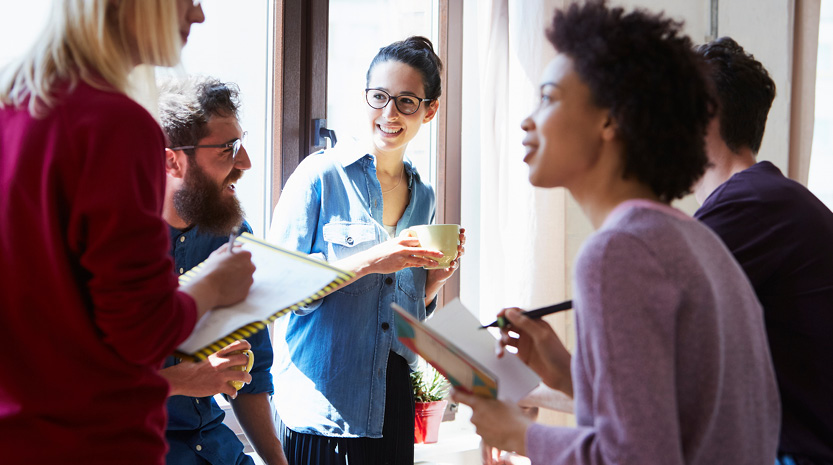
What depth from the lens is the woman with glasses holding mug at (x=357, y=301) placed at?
1.73m

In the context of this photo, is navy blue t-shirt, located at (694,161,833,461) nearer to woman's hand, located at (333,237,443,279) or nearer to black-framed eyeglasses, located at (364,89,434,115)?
woman's hand, located at (333,237,443,279)

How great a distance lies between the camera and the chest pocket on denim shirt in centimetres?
179

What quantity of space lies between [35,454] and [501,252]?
1.76 metres

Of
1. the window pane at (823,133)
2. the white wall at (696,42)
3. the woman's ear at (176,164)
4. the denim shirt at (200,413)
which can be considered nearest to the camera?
the denim shirt at (200,413)

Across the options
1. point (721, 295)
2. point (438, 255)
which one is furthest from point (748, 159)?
point (721, 295)

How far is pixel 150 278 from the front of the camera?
2.81ft

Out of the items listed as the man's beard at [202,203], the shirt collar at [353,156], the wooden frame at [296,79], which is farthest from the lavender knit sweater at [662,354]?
the wooden frame at [296,79]

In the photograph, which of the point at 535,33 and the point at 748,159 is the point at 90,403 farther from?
the point at 535,33

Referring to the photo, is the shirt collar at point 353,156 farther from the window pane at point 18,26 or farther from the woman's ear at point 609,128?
the woman's ear at point 609,128

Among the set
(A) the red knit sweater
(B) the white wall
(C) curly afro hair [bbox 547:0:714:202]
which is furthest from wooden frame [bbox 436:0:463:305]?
(A) the red knit sweater

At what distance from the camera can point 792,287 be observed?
1396mm

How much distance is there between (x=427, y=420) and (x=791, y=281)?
4.13ft

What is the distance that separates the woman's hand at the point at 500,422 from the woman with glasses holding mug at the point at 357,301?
2.32 ft

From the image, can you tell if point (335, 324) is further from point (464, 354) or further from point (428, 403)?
point (464, 354)
